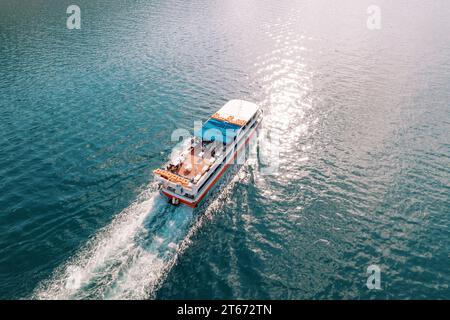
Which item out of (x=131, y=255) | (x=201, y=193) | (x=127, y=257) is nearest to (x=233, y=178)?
(x=201, y=193)

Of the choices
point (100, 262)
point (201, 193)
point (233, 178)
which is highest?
point (233, 178)

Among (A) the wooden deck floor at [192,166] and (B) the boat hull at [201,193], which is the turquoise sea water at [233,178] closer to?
(B) the boat hull at [201,193]

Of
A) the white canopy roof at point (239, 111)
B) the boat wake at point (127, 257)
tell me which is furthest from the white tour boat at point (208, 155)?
the boat wake at point (127, 257)

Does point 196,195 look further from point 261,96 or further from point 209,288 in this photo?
point 261,96

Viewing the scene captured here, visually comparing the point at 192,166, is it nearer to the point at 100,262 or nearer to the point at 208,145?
the point at 208,145

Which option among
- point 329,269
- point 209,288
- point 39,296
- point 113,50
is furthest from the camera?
point 113,50

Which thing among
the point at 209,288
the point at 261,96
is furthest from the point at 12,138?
the point at 261,96
